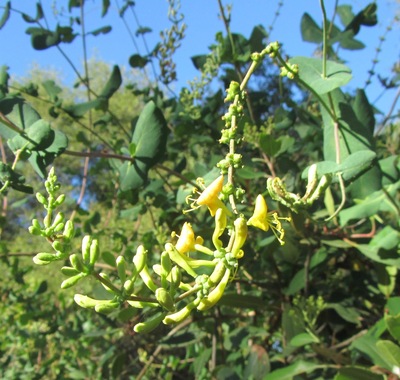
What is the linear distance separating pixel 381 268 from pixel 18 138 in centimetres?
127

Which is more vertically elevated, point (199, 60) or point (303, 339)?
point (199, 60)

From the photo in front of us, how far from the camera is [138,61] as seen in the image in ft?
7.80

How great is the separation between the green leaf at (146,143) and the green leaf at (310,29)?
3.51 feet

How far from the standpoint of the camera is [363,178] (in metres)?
1.30

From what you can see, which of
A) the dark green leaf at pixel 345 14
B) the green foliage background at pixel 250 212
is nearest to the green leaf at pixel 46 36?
the green foliage background at pixel 250 212

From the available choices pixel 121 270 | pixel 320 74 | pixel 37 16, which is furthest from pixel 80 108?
pixel 121 270

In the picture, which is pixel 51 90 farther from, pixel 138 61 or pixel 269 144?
pixel 269 144

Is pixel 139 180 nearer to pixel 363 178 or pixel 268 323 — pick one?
pixel 363 178

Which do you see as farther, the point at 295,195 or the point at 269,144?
the point at 269,144

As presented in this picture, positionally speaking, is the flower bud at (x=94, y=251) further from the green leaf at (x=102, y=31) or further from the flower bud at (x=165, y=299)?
the green leaf at (x=102, y=31)

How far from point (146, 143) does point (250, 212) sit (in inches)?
15.4

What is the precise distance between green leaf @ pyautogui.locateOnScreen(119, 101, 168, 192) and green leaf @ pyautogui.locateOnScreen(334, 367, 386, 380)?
0.73 metres

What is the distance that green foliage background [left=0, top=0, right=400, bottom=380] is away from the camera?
47.7 inches

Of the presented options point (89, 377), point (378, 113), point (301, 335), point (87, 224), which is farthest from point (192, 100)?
point (89, 377)
